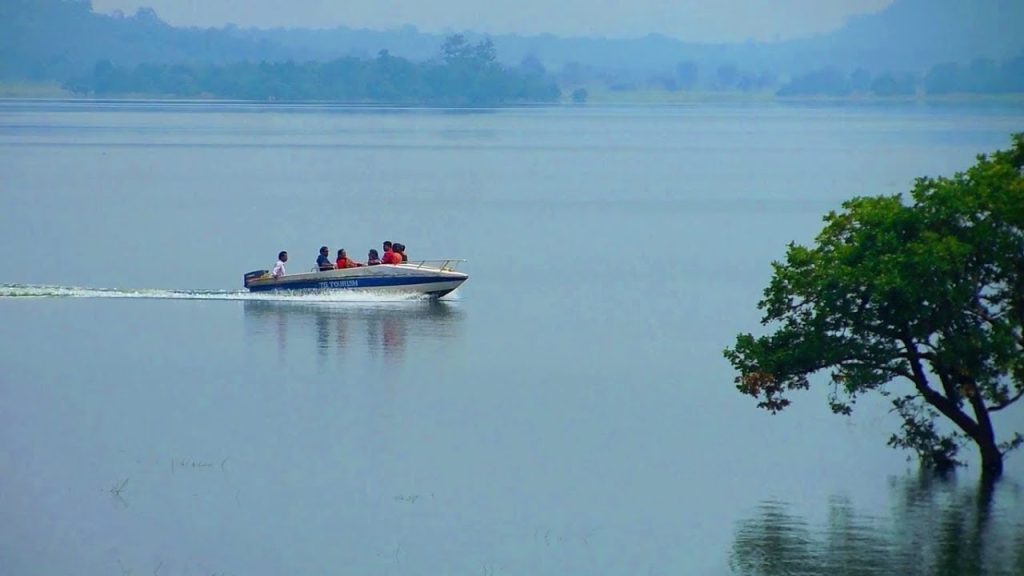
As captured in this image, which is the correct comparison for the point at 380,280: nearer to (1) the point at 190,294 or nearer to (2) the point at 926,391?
(1) the point at 190,294

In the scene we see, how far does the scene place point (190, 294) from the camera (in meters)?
47.1

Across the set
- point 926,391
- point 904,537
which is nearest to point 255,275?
point 926,391

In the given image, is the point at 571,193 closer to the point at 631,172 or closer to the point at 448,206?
the point at 448,206

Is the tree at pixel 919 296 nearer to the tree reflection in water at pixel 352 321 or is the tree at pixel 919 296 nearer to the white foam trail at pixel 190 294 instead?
the tree reflection in water at pixel 352 321

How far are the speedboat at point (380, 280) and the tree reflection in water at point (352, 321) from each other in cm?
38

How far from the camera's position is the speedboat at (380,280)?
44.4 m

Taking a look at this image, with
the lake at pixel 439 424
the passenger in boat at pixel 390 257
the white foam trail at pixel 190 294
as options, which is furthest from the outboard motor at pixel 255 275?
the passenger in boat at pixel 390 257

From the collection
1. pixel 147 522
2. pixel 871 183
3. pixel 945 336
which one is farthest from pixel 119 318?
pixel 871 183

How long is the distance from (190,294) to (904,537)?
27.2 m

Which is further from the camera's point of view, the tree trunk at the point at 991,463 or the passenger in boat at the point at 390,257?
the passenger in boat at the point at 390,257

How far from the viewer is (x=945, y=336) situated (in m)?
25.2

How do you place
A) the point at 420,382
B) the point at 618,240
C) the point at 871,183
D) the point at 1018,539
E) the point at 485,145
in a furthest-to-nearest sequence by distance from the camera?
the point at 485,145
the point at 871,183
the point at 618,240
the point at 420,382
the point at 1018,539


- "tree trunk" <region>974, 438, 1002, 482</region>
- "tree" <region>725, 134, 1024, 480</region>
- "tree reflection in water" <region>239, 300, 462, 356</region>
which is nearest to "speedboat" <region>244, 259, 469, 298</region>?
"tree reflection in water" <region>239, 300, 462, 356</region>

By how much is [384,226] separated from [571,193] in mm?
23368
